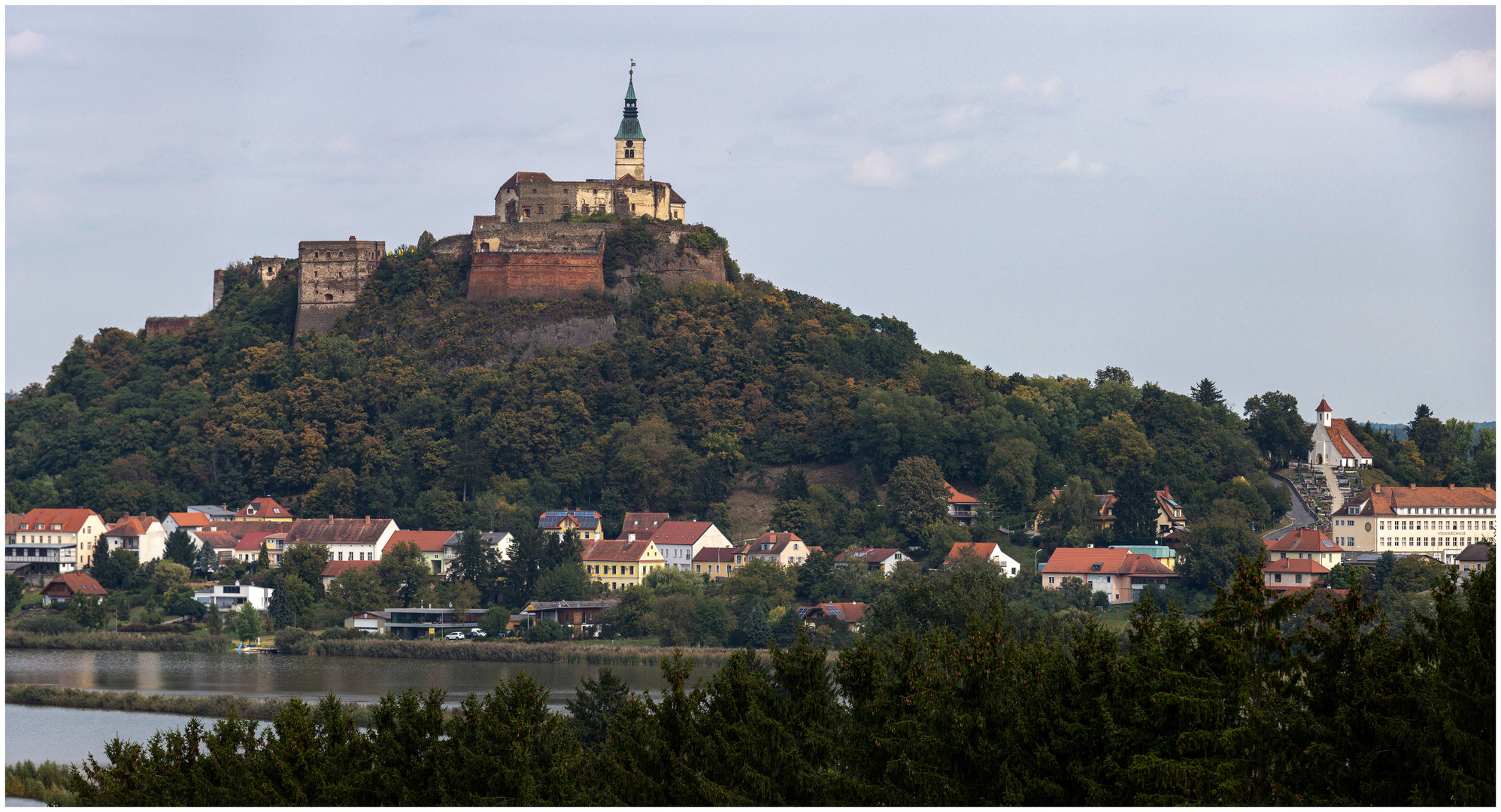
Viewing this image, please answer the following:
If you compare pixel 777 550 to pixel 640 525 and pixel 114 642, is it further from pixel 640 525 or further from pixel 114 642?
pixel 114 642

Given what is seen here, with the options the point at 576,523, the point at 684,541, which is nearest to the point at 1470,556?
the point at 684,541

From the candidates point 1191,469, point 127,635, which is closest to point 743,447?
point 1191,469

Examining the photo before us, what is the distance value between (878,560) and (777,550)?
312 centimetres

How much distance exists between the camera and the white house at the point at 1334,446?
63938 mm

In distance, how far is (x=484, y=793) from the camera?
582 inches

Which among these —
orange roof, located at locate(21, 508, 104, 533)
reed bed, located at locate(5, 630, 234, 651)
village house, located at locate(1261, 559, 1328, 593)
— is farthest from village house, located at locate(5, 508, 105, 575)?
village house, located at locate(1261, 559, 1328, 593)

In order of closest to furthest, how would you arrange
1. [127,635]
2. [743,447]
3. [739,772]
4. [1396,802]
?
[1396,802]
[739,772]
[127,635]
[743,447]

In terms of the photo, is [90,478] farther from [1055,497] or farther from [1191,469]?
[1191,469]

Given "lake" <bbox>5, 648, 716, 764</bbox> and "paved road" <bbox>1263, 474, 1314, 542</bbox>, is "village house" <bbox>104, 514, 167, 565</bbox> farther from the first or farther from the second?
"paved road" <bbox>1263, 474, 1314, 542</bbox>

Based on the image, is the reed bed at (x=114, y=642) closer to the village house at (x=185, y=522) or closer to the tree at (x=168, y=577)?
the tree at (x=168, y=577)

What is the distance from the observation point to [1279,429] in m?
65.5

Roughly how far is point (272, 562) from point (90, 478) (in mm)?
10242

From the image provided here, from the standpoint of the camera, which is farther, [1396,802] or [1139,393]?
[1139,393]

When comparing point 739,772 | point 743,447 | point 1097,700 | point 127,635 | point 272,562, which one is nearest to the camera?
point 1097,700
